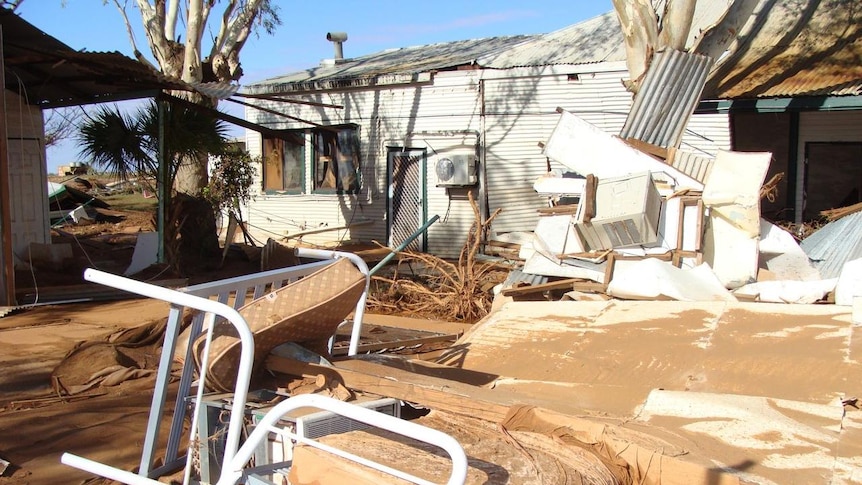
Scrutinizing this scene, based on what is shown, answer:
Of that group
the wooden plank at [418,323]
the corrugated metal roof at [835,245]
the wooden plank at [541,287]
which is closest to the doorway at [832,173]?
the corrugated metal roof at [835,245]

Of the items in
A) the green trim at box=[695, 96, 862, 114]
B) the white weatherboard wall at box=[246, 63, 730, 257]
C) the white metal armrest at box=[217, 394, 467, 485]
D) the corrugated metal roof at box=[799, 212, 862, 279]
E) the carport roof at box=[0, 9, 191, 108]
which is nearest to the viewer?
the white metal armrest at box=[217, 394, 467, 485]

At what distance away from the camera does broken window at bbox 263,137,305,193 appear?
639 inches

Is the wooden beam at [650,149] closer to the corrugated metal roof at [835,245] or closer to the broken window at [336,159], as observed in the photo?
the corrugated metal roof at [835,245]

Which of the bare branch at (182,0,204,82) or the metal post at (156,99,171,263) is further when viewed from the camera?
the bare branch at (182,0,204,82)

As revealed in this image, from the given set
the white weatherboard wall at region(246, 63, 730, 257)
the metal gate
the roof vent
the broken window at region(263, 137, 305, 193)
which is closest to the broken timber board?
the white weatherboard wall at region(246, 63, 730, 257)

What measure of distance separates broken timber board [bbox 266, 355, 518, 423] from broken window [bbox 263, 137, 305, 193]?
513 inches

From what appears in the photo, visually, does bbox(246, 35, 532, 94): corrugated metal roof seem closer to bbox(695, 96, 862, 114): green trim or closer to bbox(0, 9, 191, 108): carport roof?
bbox(695, 96, 862, 114): green trim

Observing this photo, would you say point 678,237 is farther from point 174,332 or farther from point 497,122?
point 497,122

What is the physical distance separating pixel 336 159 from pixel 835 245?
10.0 metres

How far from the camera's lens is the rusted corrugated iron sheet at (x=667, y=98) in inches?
373

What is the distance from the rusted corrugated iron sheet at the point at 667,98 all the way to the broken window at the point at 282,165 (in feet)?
27.3

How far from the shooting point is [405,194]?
1464 centimetres

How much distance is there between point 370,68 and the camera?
1638 cm

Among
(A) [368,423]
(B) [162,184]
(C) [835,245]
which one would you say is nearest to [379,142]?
(B) [162,184]
